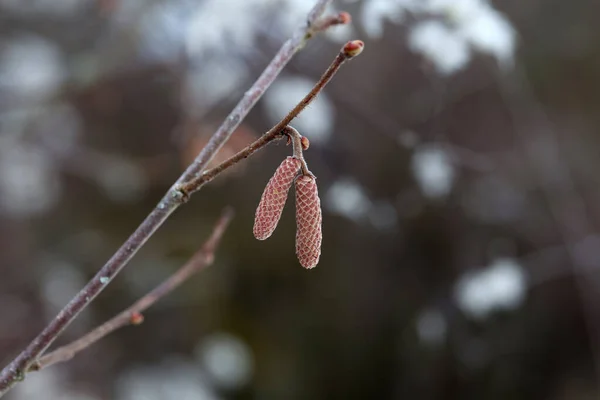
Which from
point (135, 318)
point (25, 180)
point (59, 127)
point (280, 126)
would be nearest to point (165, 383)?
point (25, 180)

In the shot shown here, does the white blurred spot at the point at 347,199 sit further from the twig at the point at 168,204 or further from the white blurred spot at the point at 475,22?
the twig at the point at 168,204

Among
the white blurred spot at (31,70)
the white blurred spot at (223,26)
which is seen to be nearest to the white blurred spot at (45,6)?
the white blurred spot at (31,70)

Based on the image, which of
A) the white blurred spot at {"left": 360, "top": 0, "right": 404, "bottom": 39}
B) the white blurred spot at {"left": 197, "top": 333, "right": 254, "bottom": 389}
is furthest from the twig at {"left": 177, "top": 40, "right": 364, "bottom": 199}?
the white blurred spot at {"left": 197, "top": 333, "right": 254, "bottom": 389}

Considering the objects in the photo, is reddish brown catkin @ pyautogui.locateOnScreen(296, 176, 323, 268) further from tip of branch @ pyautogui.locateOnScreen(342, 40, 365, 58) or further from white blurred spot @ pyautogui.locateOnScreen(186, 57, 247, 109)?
white blurred spot @ pyautogui.locateOnScreen(186, 57, 247, 109)

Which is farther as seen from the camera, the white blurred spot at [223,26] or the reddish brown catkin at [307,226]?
the white blurred spot at [223,26]

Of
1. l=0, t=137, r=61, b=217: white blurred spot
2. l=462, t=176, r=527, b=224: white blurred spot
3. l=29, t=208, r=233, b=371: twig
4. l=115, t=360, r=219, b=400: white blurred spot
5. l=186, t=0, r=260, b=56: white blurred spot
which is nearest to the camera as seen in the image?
l=29, t=208, r=233, b=371: twig

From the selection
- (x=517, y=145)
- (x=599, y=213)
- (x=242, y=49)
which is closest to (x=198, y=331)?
(x=242, y=49)
